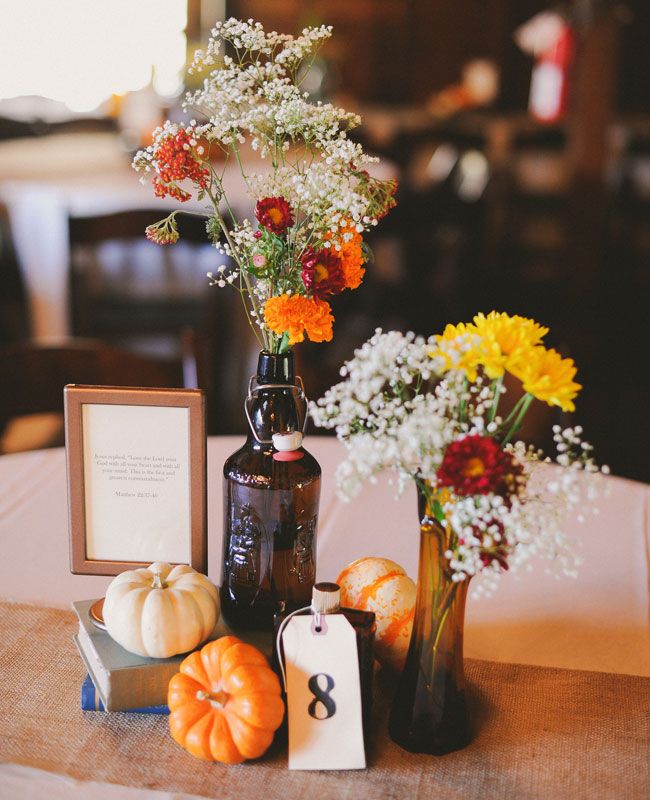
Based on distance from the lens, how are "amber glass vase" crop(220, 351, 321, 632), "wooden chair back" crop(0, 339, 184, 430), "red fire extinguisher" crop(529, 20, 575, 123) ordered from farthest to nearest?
"red fire extinguisher" crop(529, 20, 575, 123) < "wooden chair back" crop(0, 339, 184, 430) < "amber glass vase" crop(220, 351, 321, 632)

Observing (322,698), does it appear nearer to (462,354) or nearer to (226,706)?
(226,706)

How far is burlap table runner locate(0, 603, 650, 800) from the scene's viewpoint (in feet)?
2.39

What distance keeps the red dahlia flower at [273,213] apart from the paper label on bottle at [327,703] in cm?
36

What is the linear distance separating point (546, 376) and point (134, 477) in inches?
17.9

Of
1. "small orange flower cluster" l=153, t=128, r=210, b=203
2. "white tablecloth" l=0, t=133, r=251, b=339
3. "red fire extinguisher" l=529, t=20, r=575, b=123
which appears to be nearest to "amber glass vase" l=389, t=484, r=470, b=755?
"small orange flower cluster" l=153, t=128, r=210, b=203

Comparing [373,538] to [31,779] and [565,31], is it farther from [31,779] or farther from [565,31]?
[565,31]

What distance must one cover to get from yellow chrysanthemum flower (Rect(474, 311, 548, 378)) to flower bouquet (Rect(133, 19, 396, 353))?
16 cm

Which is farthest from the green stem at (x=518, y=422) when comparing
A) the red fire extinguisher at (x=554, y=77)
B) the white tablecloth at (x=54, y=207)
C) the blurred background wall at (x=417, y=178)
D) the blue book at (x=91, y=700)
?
the red fire extinguisher at (x=554, y=77)

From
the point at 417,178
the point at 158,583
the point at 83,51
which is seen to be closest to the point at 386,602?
the point at 158,583

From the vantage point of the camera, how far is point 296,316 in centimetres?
78

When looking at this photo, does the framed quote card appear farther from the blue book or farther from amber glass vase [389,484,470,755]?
amber glass vase [389,484,470,755]

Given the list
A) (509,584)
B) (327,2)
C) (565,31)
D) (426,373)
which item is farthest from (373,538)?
(327,2)

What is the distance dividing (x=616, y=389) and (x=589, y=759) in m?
3.55

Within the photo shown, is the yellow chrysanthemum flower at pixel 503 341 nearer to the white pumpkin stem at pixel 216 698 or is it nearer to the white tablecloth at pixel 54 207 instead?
the white pumpkin stem at pixel 216 698
